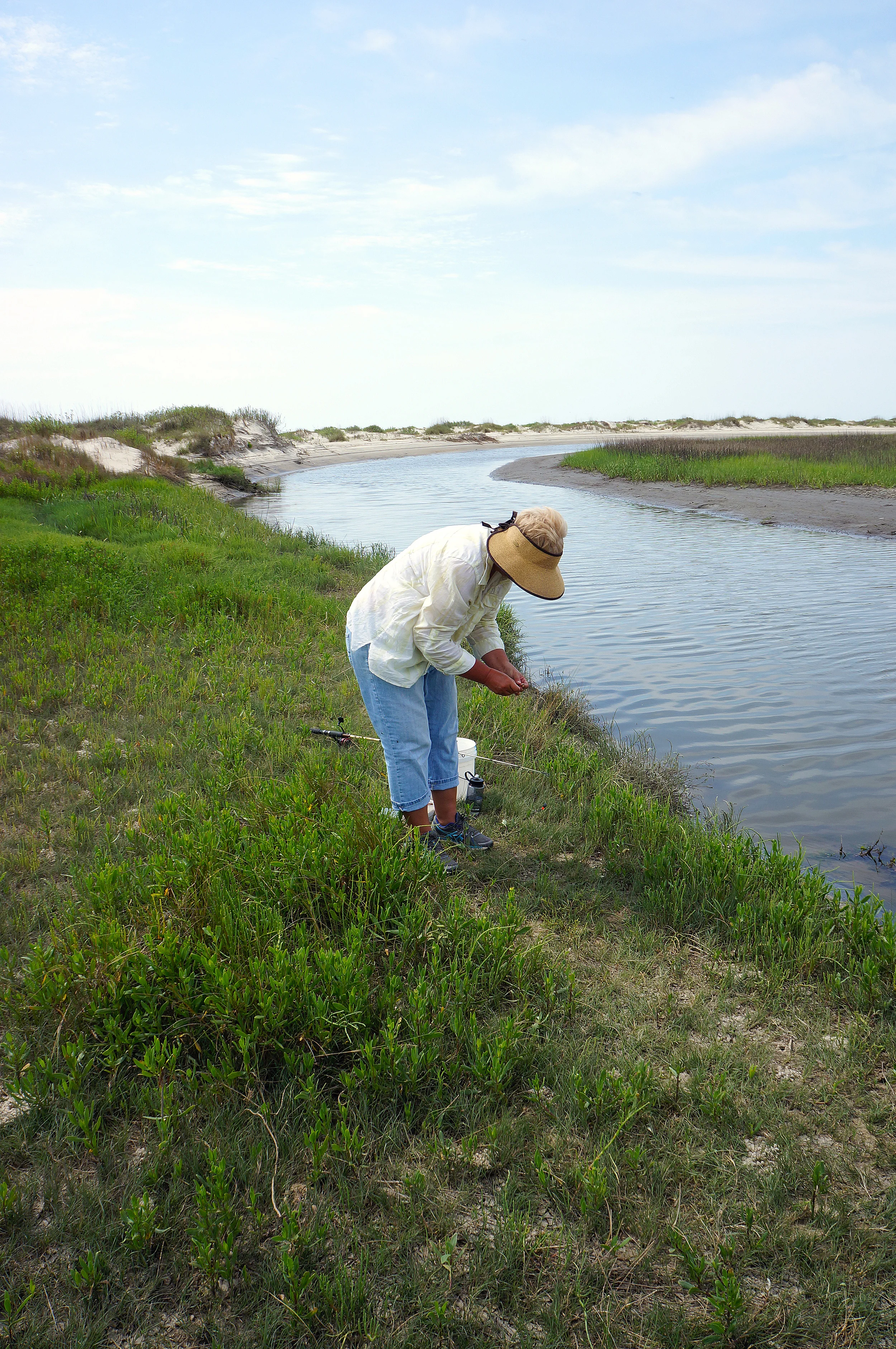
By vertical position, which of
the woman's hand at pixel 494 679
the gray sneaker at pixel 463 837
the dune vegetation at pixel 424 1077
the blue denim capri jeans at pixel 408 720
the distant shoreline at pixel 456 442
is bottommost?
the dune vegetation at pixel 424 1077

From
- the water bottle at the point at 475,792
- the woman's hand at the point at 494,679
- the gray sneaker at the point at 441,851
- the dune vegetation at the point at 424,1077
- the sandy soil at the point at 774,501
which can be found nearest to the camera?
the dune vegetation at the point at 424,1077

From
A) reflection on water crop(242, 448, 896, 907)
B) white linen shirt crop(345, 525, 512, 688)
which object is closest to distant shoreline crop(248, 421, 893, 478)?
reflection on water crop(242, 448, 896, 907)

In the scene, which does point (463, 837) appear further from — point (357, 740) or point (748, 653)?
point (748, 653)

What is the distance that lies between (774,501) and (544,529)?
1901cm

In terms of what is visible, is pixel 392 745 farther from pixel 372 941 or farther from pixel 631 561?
pixel 631 561

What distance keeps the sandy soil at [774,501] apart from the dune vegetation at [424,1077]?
14863 mm

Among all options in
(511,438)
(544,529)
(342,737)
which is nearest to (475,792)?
(342,737)

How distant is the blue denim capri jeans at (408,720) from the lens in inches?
148

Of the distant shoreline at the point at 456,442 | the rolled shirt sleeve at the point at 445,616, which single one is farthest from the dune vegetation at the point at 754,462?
the rolled shirt sleeve at the point at 445,616

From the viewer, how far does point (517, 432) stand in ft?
195

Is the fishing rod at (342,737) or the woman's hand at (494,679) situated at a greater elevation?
the woman's hand at (494,679)

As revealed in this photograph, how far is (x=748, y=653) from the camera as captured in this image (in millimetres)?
9141

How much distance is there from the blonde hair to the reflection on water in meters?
2.70

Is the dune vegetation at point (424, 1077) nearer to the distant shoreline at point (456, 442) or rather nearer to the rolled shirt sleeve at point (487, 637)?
the rolled shirt sleeve at point (487, 637)
